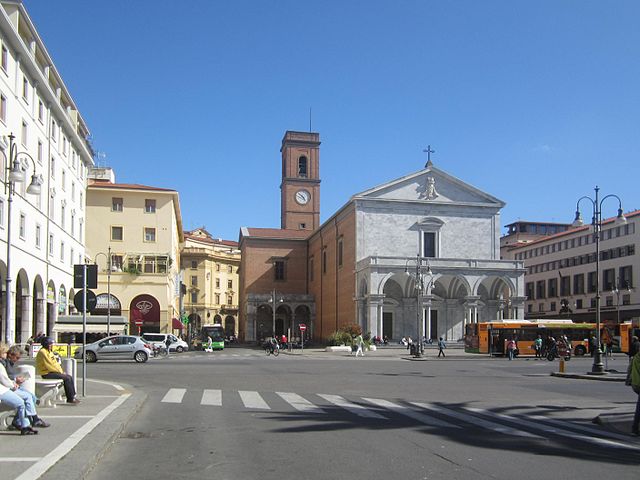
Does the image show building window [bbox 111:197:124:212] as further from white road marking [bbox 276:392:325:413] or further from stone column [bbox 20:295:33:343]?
white road marking [bbox 276:392:325:413]

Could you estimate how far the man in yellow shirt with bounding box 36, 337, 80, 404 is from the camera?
549 inches

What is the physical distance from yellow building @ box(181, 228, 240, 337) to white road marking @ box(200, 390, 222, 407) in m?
88.7

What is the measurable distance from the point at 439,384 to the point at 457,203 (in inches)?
1983

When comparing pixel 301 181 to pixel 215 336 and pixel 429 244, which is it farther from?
pixel 215 336

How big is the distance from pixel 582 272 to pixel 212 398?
8055 centimetres

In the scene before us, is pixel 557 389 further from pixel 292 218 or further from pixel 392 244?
pixel 292 218

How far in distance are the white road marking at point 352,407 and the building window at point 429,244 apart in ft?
175

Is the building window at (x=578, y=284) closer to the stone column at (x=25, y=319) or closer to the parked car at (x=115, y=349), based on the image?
the parked car at (x=115, y=349)

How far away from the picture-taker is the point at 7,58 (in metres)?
36.3

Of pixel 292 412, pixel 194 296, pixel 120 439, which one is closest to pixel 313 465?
pixel 120 439

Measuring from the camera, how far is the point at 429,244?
70.9m

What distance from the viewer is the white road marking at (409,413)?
41.1 ft

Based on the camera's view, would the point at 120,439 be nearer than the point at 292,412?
Yes

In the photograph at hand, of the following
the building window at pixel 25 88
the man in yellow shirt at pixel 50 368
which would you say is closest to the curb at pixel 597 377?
the man in yellow shirt at pixel 50 368
